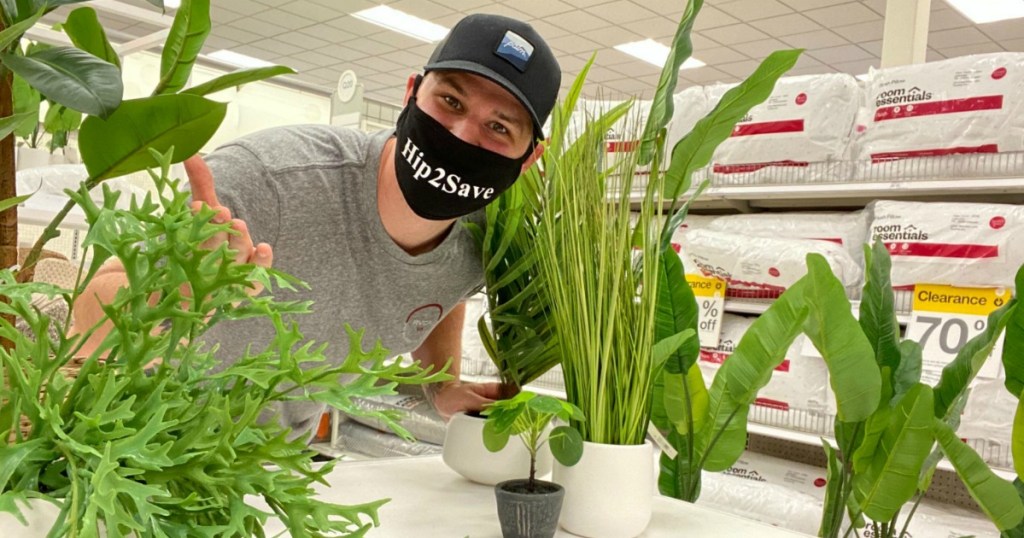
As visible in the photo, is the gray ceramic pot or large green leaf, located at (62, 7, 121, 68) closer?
large green leaf, located at (62, 7, 121, 68)

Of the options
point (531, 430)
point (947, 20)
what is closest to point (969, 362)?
point (531, 430)

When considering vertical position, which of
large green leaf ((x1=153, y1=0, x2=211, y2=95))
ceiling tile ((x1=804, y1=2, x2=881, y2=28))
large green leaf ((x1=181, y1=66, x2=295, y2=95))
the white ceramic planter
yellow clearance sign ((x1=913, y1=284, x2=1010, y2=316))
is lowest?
the white ceramic planter

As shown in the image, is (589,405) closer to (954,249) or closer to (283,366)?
(283,366)

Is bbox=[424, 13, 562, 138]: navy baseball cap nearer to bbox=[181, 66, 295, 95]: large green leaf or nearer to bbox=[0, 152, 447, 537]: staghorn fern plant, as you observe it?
bbox=[181, 66, 295, 95]: large green leaf

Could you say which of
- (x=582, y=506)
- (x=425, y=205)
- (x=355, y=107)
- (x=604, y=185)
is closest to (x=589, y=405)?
(x=582, y=506)

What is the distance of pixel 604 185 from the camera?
0.82 metres

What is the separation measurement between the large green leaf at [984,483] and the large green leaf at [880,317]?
19cm

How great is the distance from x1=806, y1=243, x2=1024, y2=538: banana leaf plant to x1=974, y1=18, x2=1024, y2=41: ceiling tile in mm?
5534

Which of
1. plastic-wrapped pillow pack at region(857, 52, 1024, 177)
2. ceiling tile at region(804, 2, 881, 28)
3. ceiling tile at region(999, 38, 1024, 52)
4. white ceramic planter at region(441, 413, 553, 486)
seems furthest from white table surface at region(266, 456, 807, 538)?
ceiling tile at region(999, 38, 1024, 52)

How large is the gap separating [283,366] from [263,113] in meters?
3.21

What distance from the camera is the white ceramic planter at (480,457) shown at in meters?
0.85

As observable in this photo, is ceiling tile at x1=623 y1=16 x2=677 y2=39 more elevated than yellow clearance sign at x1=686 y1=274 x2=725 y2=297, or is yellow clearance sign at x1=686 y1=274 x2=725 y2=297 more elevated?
ceiling tile at x1=623 y1=16 x2=677 y2=39

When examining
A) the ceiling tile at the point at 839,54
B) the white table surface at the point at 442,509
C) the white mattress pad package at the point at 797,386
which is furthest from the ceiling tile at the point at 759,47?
the white table surface at the point at 442,509

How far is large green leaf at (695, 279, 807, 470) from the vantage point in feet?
2.79
